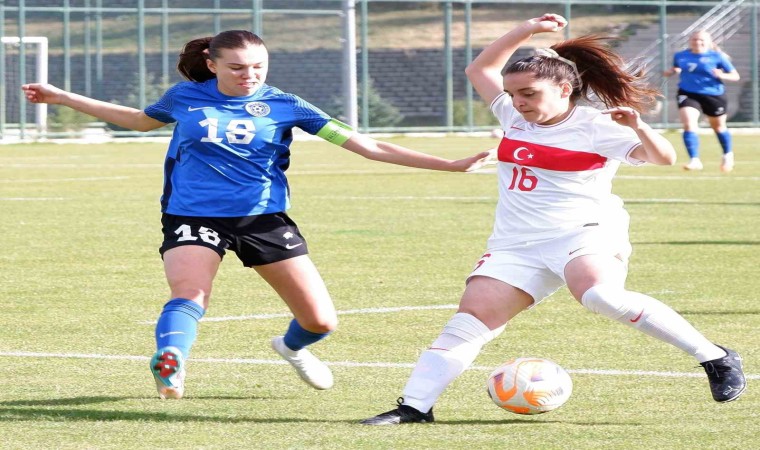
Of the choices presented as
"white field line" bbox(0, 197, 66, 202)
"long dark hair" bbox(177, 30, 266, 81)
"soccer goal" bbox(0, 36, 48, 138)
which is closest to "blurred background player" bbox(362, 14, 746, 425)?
"long dark hair" bbox(177, 30, 266, 81)

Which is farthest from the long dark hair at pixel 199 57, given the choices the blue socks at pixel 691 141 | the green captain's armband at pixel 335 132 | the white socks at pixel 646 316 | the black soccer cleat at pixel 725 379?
the blue socks at pixel 691 141

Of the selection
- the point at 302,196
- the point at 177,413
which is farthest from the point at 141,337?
the point at 302,196

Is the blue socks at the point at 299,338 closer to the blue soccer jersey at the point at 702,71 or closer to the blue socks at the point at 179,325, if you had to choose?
the blue socks at the point at 179,325

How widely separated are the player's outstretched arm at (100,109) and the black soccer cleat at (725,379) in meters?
2.43

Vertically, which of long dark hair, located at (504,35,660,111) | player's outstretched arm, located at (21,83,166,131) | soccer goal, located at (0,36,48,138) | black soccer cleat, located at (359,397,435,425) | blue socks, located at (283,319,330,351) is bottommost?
soccer goal, located at (0,36,48,138)

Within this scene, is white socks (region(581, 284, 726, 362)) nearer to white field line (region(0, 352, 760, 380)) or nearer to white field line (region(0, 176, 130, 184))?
white field line (region(0, 352, 760, 380))

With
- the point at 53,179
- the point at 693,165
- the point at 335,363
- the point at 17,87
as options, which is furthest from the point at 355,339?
the point at 17,87

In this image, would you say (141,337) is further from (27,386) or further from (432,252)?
(432,252)

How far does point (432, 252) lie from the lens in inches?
434

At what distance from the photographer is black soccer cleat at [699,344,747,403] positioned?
17.0 feet

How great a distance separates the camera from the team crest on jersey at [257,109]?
19.1 ft

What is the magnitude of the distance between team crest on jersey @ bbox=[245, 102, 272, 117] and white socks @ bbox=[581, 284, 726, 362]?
154cm

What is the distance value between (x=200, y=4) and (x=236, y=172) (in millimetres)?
30834

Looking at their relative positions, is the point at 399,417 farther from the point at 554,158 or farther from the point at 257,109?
the point at 257,109
